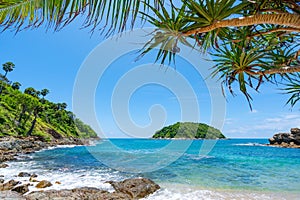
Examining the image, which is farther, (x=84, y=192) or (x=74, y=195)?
(x=84, y=192)

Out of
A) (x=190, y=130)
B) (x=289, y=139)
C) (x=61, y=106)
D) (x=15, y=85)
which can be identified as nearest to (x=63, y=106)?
(x=61, y=106)

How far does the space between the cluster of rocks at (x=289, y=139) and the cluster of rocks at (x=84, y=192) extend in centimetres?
3910

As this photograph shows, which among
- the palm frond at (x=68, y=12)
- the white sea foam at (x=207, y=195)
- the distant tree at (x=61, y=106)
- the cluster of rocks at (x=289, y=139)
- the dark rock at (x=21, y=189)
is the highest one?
the distant tree at (x=61, y=106)

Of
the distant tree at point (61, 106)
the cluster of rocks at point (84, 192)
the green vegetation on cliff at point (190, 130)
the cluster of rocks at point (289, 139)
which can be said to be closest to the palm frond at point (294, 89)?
the cluster of rocks at point (84, 192)

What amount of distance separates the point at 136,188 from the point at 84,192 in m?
1.74

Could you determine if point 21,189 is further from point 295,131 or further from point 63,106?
point 63,106

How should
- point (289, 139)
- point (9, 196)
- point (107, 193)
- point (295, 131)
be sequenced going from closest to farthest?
point (9, 196) < point (107, 193) < point (295, 131) < point (289, 139)

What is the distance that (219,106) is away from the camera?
545cm

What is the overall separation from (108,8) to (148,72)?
21.4 ft

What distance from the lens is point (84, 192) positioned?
6.80m

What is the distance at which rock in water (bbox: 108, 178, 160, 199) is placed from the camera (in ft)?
24.6

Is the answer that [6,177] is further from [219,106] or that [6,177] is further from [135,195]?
[219,106]

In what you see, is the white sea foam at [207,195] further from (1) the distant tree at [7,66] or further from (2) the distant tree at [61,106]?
(2) the distant tree at [61,106]

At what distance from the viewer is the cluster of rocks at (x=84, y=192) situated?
6.07 meters
